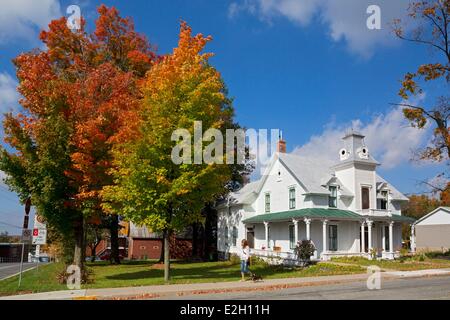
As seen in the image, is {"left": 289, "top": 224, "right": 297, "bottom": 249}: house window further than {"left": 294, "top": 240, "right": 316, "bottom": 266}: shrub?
Yes

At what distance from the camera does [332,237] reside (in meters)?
34.1

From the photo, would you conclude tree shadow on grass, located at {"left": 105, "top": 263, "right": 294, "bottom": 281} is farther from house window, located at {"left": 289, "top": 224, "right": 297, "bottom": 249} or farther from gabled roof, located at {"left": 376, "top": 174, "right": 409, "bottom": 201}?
gabled roof, located at {"left": 376, "top": 174, "right": 409, "bottom": 201}

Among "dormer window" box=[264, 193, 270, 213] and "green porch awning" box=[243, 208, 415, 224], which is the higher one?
"dormer window" box=[264, 193, 270, 213]

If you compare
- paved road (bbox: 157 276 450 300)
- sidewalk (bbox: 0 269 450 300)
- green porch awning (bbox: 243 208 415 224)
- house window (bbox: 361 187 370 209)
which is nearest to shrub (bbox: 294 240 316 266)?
green porch awning (bbox: 243 208 415 224)

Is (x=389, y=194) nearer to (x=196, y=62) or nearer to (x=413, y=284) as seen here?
(x=413, y=284)

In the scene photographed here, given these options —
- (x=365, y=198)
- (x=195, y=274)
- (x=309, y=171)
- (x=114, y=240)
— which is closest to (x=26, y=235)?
(x=195, y=274)

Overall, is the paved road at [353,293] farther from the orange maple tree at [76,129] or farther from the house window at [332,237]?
the house window at [332,237]

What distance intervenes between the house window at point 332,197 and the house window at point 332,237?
162 cm

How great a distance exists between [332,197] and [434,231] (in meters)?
24.4

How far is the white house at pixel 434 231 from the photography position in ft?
168

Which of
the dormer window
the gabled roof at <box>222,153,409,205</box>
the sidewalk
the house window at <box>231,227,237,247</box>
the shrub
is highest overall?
the gabled roof at <box>222,153,409,205</box>

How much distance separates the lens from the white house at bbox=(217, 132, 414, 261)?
33688 millimetres

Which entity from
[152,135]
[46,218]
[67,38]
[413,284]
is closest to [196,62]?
[152,135]
